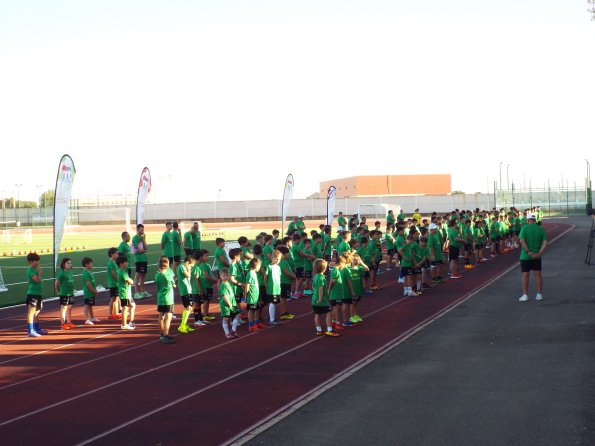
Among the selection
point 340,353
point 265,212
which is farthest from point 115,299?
point 265,212

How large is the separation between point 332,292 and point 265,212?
251 feet

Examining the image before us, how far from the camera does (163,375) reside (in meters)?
10.8

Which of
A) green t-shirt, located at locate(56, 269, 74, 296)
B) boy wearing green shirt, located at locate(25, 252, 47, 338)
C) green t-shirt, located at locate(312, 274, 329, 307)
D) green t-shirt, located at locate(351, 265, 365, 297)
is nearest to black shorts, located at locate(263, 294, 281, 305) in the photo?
green t-shirt, located at locate(351, 265, 365, 297)

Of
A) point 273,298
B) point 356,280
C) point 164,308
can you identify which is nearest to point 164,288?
point 164,308

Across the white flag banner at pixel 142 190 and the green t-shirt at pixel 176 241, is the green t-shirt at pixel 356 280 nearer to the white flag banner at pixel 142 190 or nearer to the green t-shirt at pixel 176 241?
the green t-shirt at pixel 176 241

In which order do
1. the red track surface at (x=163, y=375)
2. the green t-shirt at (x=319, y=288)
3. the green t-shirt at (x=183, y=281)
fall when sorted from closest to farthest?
the red track surface at (x=163, y=375) → the green t-shirt at (x=319, y=288) → the green t-shirt at (x=183, y=281)

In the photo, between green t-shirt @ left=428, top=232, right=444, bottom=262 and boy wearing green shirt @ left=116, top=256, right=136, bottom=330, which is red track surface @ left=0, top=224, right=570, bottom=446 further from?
green t-shirt @ left=428, top=232, right=444, bottom=262

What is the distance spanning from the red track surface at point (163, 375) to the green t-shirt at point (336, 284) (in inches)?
28.4

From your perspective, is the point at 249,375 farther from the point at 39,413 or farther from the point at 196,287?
the point at 196,287

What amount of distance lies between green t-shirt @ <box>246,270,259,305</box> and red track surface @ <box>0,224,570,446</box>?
67 cm

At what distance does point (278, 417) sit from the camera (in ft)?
27.5

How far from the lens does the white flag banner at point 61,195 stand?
1798 cm

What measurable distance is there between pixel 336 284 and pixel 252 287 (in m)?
1.68

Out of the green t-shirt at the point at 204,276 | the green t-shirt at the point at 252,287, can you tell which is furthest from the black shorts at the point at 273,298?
the green t-shirt at the point at 204,276
